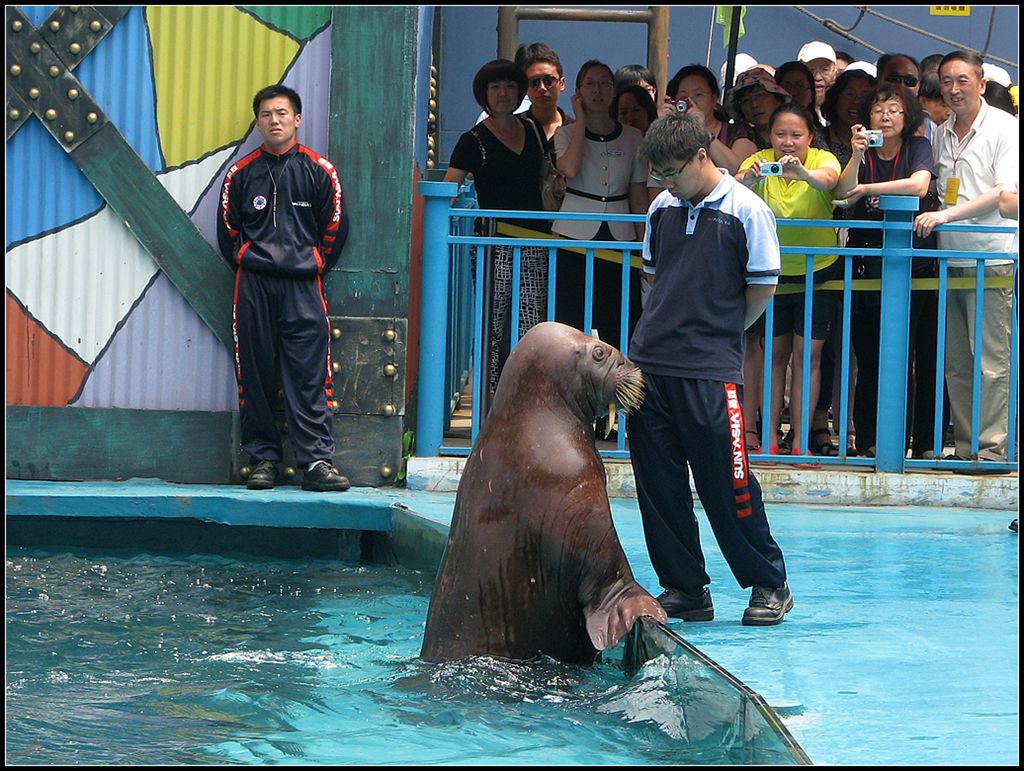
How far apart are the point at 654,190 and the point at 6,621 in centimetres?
423

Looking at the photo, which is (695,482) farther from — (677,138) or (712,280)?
(677,138)

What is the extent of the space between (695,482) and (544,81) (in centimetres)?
426

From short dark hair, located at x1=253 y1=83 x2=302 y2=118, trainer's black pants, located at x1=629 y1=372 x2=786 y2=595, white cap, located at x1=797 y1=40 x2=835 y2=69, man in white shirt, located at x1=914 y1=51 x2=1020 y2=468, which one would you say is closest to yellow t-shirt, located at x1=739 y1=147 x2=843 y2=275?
man in white shirt, located at x1=914 y1=51 x2=1020 y2=468

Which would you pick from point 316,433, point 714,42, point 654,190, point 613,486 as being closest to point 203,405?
point 316,433

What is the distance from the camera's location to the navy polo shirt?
187 inches

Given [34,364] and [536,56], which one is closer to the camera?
[34,364]

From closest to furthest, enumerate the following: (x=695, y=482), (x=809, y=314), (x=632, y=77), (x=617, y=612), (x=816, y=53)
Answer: (x=617, y=612) → (x=695, y=482) → (x=809, y=314) → (x=632, y=77) → (x=816, y=53)

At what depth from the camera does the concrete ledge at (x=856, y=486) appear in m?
7.27

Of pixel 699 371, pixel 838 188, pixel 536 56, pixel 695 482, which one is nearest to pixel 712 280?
pixel 699 371

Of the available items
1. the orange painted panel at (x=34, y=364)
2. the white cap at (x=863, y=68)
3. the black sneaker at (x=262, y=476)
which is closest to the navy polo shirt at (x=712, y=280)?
the black sneaker at (x=262, y=476)

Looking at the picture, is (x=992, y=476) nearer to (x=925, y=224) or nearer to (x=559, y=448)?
(x=925, y=224)

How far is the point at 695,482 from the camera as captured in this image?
4.86 meters

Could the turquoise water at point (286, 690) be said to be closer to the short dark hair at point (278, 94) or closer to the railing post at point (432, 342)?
the railing post at point (432, 342)

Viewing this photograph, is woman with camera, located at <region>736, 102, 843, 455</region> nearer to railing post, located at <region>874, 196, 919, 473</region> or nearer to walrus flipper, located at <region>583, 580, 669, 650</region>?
railing post, located at <region>874, 196, 919, 473</region>
